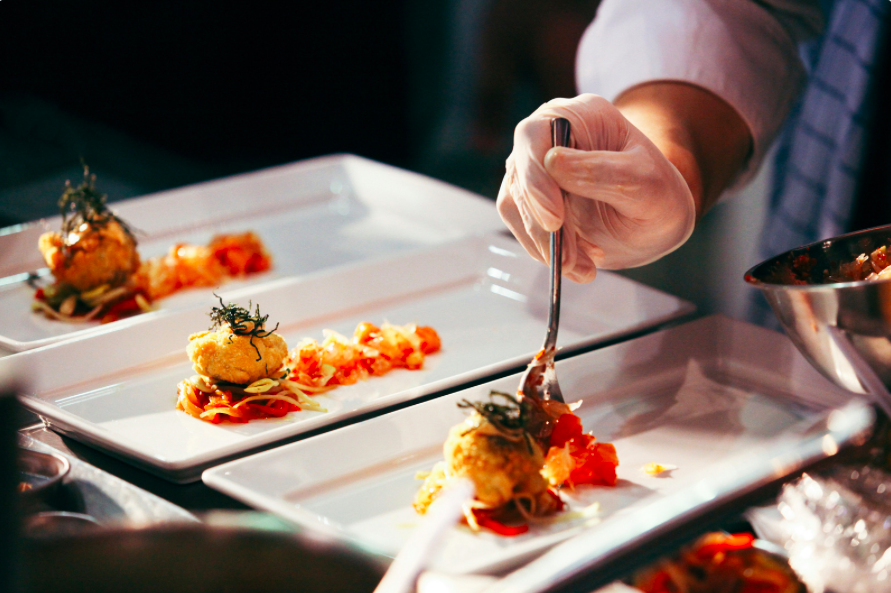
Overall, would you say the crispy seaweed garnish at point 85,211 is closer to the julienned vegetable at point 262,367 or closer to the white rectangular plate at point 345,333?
the white rectangular plate at point 345,333

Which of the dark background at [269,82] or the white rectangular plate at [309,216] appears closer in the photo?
the white rectangular plate at [309,216]

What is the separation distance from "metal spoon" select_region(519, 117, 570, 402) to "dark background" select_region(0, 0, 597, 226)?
1.95 metres

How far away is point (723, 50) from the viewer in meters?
2.17

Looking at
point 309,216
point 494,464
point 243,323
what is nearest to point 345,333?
point 243,323

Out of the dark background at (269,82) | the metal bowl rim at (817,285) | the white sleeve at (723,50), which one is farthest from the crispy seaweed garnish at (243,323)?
the dark background at (269,82)

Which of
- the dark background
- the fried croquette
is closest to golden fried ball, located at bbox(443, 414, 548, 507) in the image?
the fried croquette

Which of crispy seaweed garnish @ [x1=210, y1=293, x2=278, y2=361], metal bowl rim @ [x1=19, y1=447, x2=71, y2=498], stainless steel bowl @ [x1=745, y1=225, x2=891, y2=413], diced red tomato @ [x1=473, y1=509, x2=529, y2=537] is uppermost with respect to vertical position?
stainless steel bowl @ [x1=745, y1=225, x2=891, y2=413]

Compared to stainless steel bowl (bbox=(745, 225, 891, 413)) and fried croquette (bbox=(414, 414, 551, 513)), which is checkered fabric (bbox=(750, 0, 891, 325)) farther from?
fried croquette (bbox=(414, 414, 551, 513))

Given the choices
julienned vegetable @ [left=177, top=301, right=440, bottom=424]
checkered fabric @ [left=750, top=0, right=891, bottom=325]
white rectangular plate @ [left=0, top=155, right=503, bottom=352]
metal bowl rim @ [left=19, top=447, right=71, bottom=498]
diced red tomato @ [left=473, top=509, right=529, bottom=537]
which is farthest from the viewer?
checkered fabric @ [left=750, top=0, right=891, bottom=325]

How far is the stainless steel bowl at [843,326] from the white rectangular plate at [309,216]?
1.38m

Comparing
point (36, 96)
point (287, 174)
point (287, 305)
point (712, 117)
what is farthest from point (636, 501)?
point (36, 96)

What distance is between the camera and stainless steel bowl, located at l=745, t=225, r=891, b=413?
Answer: 1194mm

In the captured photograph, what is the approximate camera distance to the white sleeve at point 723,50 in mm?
2156

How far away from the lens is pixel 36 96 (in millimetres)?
4199
